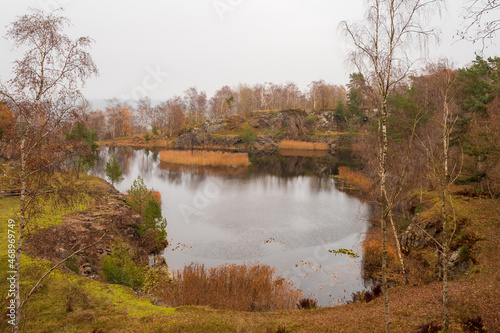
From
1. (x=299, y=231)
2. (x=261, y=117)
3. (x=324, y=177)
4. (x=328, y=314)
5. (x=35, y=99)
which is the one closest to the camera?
(x=35, y=99)

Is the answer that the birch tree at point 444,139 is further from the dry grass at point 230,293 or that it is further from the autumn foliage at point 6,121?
the autumn foliage at point 6,121

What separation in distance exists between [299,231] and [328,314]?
538 inches

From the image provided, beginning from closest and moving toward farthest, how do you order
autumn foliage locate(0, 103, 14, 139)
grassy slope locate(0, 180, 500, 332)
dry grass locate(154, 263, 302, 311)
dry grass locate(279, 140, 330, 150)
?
1. autumn foliage locate(0, 103, 14, 139)
2. grassy slope locate(0, 180, 500, 332)
3. dry grass locate(154, 263, 302, 311)
4. dry grass locate(279, 140, 330, 150)

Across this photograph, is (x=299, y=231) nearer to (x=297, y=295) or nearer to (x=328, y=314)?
(x=297, y=295)

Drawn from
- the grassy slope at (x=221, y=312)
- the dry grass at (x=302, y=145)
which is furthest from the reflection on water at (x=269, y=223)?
the dry grass at (x=302, y=145)

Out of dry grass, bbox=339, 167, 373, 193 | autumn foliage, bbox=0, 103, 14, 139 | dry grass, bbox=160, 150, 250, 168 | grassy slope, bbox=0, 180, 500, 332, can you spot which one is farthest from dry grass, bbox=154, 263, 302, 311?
dry grass, bbox=160, 150, 250, 168

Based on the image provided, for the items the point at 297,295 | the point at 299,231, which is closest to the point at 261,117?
the point at 299,231

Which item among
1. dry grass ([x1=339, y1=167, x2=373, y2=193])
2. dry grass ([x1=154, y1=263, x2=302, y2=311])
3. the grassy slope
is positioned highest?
dry grass ([x1=339, y1=167, x2=373, y2=193])

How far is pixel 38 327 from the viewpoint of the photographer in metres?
9.34

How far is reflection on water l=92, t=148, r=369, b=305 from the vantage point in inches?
768

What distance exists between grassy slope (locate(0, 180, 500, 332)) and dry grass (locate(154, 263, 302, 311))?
209 cm

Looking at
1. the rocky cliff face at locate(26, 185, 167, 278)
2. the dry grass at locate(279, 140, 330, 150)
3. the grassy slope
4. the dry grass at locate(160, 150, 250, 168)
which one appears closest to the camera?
the rocky cliff face at locate(26, 185, 167, 278)

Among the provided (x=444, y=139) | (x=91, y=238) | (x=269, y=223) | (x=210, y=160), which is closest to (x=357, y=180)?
(x=269, y=223)

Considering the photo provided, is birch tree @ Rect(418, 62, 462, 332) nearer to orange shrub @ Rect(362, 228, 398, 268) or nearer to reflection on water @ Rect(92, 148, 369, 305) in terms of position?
orange shrub @ Rect(362, 228, 398, 268)
